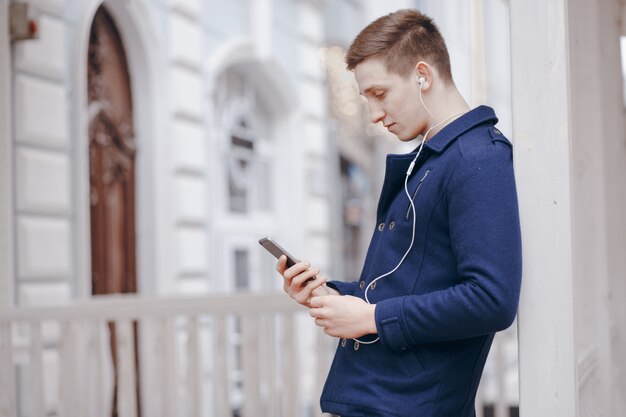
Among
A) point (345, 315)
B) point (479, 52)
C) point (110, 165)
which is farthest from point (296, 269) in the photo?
point (479, 52)

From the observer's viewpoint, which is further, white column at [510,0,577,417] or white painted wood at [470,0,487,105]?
white painted wood at [470,0,487,105]

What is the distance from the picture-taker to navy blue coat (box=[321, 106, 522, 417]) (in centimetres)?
140

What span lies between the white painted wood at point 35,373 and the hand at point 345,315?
216cm

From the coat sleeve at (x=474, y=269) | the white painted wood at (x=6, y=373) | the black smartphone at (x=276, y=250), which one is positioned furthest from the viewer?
the white painted wood at (x=6, y=373)

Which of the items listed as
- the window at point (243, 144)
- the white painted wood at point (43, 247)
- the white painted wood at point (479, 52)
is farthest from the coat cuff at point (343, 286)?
the white painted wood at point (479, 52)

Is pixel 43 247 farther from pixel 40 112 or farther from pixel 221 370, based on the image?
pixel 221 370

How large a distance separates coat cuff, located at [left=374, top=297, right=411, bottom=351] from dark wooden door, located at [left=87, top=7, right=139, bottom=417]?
403cm

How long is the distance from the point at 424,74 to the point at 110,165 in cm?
418

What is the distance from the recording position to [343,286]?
1728 millimetres

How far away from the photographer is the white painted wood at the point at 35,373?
3.41 m

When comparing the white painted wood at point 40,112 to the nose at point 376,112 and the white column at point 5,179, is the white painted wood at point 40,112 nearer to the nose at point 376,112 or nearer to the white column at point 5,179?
the white column at point 5,179

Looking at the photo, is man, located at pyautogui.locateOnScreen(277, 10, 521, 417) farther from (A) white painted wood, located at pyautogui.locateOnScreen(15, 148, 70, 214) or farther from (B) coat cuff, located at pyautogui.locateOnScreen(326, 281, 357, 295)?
(A) white painted wood, located at pyautogui.locateOnScreen(15, 148, 70, 214)

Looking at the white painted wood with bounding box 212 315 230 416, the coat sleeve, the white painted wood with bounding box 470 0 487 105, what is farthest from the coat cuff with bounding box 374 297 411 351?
the white painted wood with bounding box 470 0 487 105

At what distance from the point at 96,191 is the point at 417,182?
4069 millimetres
